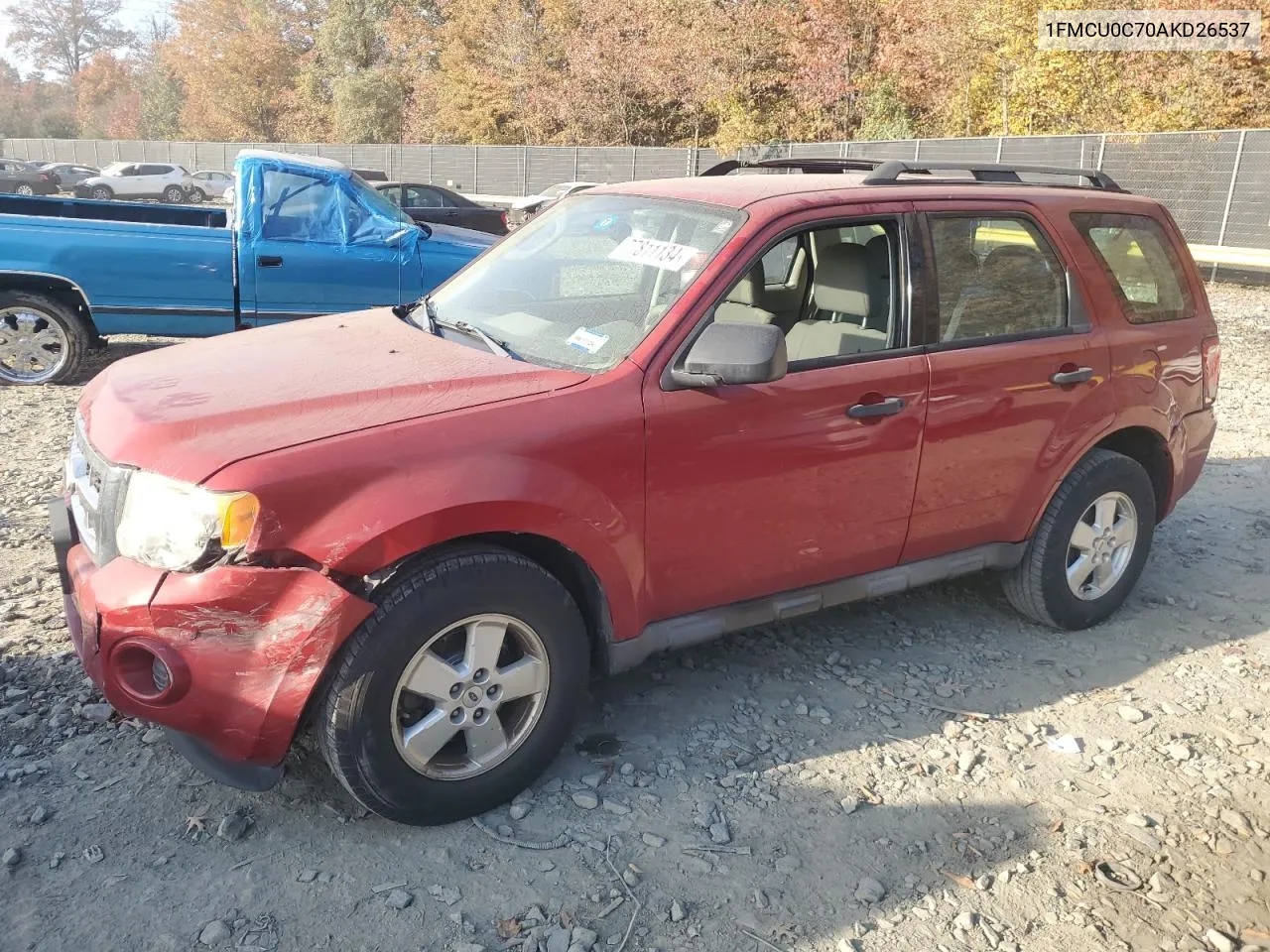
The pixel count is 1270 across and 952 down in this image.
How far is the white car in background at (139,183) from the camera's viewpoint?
35.2 meters

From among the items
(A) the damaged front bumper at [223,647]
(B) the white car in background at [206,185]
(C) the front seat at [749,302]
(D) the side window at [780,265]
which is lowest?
(B) the white car in background at [206,185]

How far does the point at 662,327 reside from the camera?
10.6 feet

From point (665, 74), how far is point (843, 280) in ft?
113

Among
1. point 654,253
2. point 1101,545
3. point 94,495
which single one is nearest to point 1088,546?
point 1101,545

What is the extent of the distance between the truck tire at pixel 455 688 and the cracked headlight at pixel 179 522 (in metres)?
0.42

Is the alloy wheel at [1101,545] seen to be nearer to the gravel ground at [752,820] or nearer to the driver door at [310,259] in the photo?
the gravel ground at [752,820]

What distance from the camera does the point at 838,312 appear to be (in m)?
3.98

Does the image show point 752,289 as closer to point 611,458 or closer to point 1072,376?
point 1072,376

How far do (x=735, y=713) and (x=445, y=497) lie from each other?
1.55 metres

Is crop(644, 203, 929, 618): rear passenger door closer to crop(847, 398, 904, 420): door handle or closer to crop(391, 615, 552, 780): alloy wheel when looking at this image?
crop(847, 398, 904, 420): door handle

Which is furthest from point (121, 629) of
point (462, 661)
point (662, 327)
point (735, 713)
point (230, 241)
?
point (230, 241)

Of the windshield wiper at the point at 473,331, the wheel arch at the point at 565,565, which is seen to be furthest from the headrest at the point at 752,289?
the wheel arch at the point at 565,565

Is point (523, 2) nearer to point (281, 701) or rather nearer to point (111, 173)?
point (111, 173)

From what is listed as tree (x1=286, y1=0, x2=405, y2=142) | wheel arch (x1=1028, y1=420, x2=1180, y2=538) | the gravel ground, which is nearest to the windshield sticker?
the gravel ground
